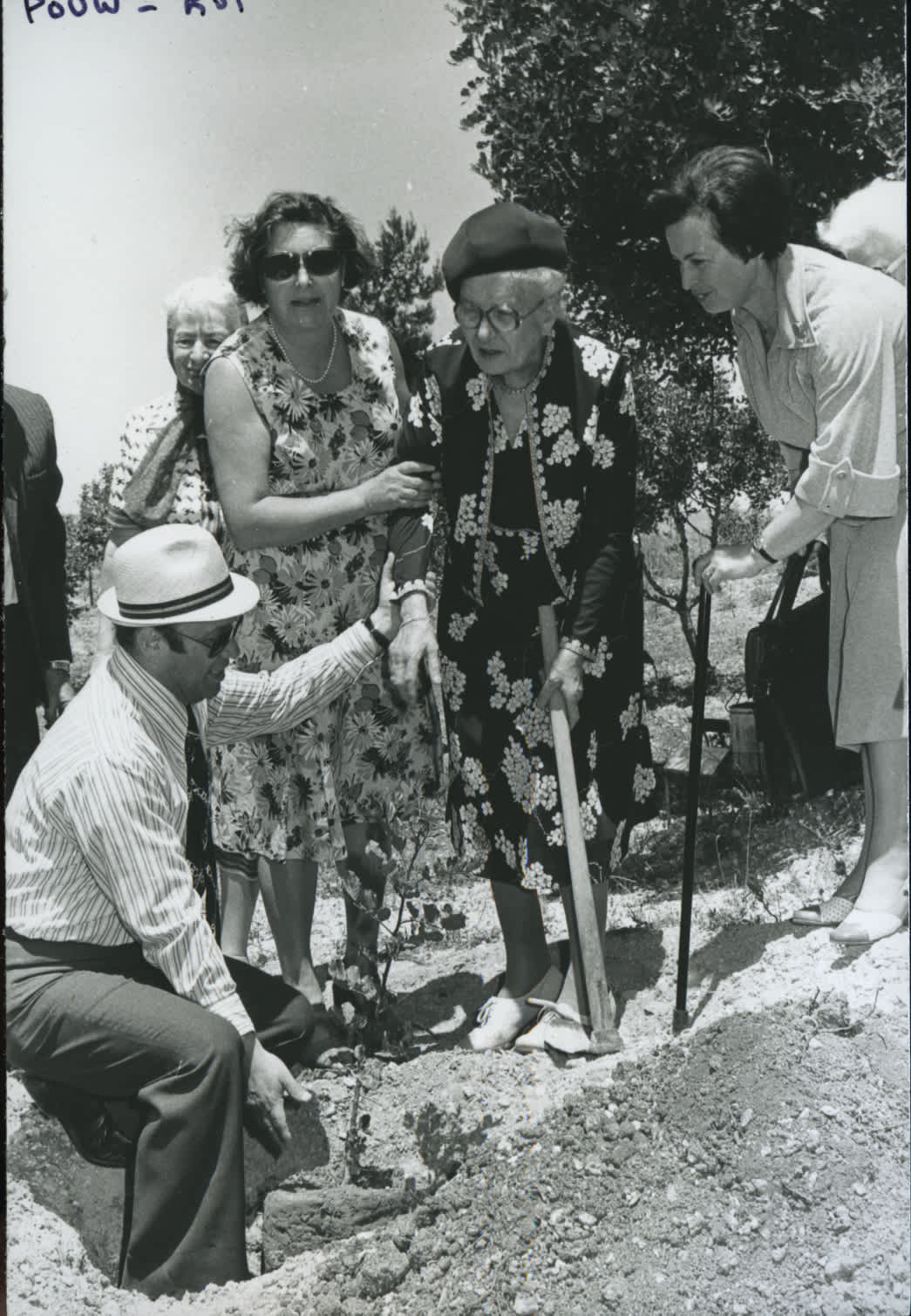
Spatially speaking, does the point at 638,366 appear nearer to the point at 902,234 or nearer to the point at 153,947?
the point at 902,234

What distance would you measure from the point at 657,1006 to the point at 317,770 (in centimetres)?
112

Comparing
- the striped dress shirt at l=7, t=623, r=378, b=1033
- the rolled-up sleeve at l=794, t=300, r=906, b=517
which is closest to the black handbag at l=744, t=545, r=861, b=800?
the rolled-up sleeve at l=794, t=300, r=906, b=517

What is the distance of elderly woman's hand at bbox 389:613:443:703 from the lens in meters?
4.05

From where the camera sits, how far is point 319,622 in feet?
13.3

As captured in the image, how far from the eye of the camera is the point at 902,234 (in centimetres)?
375

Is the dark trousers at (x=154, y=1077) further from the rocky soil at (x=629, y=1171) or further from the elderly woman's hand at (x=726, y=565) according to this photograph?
the elderly woman's hand at (x=726, y=565)

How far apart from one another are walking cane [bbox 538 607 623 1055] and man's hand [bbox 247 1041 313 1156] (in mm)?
898

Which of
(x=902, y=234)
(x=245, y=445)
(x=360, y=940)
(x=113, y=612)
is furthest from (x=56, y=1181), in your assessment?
(x=902, y=234)

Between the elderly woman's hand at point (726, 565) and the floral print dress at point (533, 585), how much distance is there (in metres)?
0.18

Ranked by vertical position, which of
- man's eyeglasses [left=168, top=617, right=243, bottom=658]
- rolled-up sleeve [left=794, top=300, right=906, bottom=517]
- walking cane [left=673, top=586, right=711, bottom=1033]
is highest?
rolled-up sleeve [left=794, top=300, right=906, bottom=517]

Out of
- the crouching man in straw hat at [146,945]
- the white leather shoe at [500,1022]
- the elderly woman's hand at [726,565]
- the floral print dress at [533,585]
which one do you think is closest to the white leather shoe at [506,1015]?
the white leather shoe at [500,1022]

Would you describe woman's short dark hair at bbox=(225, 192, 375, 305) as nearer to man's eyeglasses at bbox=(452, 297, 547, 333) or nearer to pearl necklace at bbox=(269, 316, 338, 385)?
pearl necklace at bbox=(269, 316, 338, 385)

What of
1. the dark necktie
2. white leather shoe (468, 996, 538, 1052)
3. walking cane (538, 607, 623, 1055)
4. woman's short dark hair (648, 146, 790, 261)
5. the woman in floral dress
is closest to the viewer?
the dark necktie

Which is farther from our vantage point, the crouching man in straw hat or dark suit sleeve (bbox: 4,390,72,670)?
dark suit sleeve (bbox: 4,390,72,670)
